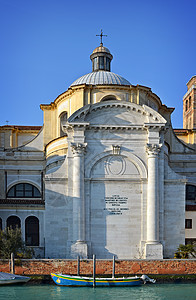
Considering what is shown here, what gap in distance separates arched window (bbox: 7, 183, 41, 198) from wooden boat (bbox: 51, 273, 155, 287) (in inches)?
481

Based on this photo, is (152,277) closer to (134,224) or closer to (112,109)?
(134,224)

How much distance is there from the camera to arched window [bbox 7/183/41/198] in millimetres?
35188

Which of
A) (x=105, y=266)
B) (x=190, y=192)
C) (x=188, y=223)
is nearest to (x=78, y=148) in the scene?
(x=105, y=266)

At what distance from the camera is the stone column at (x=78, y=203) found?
27594 mm

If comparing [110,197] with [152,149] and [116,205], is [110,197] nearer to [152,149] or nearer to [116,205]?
[116,205]

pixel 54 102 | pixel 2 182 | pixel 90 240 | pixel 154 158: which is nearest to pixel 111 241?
pixel 90 240

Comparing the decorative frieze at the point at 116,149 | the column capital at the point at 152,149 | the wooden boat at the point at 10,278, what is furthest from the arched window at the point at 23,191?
the wooden boat at the point at 10,278

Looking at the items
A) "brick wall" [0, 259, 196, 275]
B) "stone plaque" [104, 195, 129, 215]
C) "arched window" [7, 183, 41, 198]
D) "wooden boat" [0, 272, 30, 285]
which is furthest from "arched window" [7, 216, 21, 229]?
"wooden boat" [0, 272, 30, 285]

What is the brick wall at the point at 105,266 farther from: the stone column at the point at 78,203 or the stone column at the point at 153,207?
the stone column at the point at 153,207

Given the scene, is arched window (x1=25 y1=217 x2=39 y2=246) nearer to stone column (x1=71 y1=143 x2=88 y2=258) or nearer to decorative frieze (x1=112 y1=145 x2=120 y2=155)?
stone column (x1=71 y1=143 x2=88 y2=258)

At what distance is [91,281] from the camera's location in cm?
2366

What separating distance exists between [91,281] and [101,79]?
60.5 ft

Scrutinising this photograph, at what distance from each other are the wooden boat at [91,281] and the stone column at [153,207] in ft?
13.6

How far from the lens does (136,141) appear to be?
29281 mm
